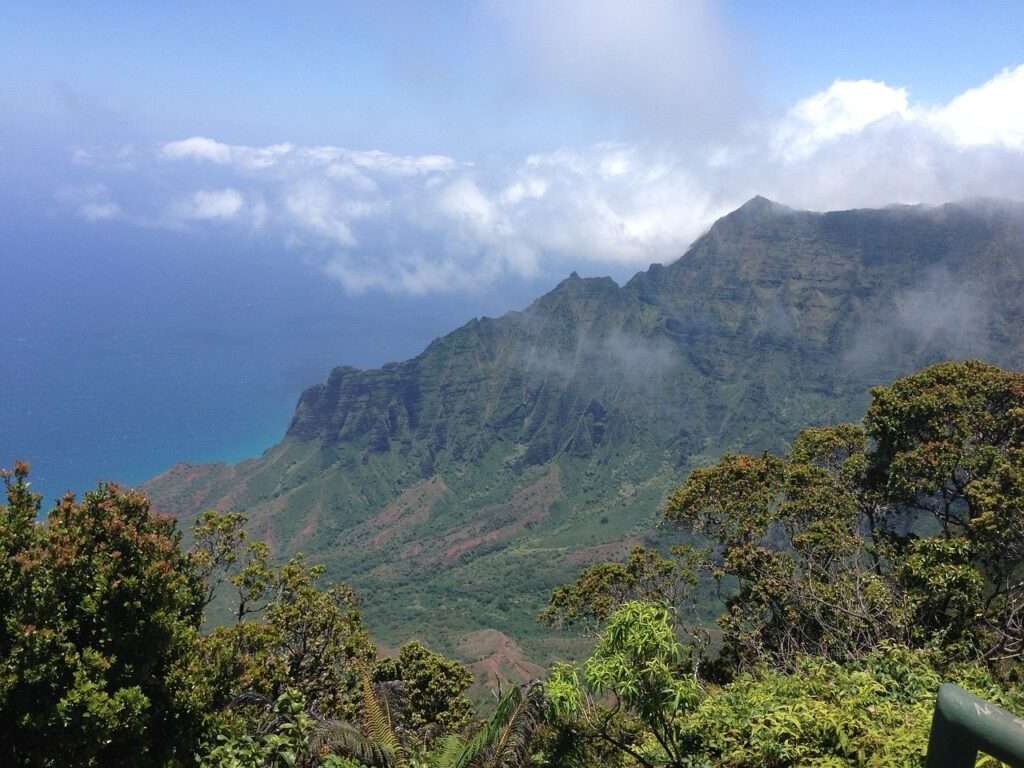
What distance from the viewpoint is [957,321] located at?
182000 millimetres

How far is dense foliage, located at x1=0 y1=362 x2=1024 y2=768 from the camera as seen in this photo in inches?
345

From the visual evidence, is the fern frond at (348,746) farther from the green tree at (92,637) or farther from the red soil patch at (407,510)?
the red soil patch at (407,510)

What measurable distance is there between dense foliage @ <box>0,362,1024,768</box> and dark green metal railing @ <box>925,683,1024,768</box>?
6.51 meters

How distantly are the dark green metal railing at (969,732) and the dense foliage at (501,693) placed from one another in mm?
6513

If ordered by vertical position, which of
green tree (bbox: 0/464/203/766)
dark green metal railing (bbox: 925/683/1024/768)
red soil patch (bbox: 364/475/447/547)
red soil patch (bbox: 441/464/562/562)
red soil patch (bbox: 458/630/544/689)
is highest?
red soil patch (bbox: 364/475/447/547)

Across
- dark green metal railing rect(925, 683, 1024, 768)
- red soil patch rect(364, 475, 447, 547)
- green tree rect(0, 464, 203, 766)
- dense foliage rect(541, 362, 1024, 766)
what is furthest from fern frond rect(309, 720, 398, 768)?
red soil patch rect(364, 475, 447, 547)

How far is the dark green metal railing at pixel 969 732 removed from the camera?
2025 mm

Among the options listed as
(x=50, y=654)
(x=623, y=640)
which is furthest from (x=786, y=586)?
(x=50, y=654)

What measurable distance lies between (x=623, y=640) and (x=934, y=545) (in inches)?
575

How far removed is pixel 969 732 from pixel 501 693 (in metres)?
11.9

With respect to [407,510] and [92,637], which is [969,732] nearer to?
[92,637]

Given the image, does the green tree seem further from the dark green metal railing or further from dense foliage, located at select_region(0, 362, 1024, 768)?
the dark green metal railing

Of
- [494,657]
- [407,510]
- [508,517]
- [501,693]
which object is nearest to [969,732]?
[501,693]

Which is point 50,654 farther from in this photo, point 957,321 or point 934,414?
point 957,321
